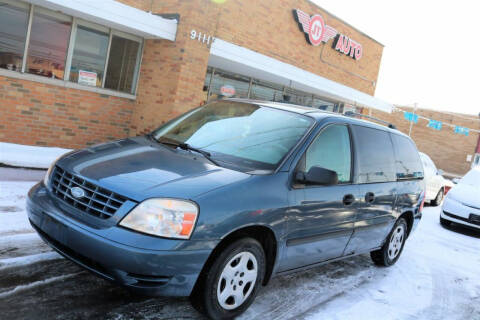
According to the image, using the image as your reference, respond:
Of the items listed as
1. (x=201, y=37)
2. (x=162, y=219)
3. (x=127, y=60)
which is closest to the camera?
(x=162, y=219)

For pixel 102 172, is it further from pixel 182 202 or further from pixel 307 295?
pixel 307 295

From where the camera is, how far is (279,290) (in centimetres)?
439

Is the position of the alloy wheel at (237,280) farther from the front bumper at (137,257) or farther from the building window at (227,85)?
the building window at (227,85)

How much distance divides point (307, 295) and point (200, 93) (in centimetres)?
738

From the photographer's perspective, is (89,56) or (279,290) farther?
(89,56)

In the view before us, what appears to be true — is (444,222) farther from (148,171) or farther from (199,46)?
(148,171)

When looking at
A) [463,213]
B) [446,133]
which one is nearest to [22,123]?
[463,213]

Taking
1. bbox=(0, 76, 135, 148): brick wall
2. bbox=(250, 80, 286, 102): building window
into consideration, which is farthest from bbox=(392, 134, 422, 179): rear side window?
bbox=(250, 80, 286, 102): building window

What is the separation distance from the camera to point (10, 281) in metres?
3.50

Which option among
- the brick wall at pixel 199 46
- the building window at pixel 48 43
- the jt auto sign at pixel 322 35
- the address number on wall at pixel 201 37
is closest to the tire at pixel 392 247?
Result: the brick wall at pixel 199 46

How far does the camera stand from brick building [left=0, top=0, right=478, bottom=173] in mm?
8828

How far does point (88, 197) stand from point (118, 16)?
22.5 feet

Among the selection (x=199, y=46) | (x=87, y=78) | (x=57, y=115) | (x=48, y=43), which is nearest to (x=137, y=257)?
(x=57, y=115)

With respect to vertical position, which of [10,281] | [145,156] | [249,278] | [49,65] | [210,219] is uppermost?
[49,65]
